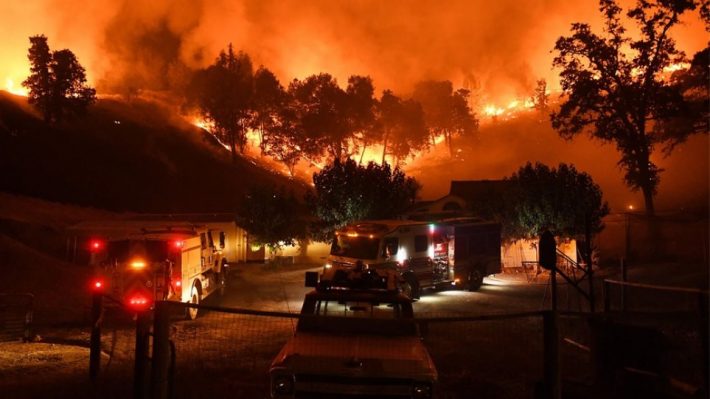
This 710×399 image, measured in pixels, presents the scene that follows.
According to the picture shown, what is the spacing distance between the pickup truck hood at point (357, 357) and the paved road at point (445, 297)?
10.0 metres

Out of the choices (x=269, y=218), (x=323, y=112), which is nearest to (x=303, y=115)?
(x=323, y=112)

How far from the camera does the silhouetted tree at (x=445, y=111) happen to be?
109375 millimetres

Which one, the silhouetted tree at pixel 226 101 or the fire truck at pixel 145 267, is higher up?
the silhouetted tree at pixel 226 101

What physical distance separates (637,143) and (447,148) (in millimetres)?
79544

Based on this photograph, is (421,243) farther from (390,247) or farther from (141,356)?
(141,356)

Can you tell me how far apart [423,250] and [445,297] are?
6.77 feet

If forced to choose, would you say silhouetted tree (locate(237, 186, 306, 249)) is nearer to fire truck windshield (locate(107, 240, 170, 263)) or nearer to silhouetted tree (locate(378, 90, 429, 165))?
fire truck windshield (locate(107, 240, 170, 263))

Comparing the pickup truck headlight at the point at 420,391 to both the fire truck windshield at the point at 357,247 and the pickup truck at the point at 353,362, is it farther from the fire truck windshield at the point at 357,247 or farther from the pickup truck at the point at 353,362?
the fire truck windshield at the point at 357,247

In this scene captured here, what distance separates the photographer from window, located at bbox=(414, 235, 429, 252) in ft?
70.3

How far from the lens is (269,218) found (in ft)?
116

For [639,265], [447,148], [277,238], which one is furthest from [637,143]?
[447,148]

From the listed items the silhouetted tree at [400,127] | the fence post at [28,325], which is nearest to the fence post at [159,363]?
the fence post at [28,325]

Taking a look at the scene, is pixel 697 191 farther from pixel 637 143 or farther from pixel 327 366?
pixel 327 366

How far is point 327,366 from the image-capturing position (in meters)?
6.01
